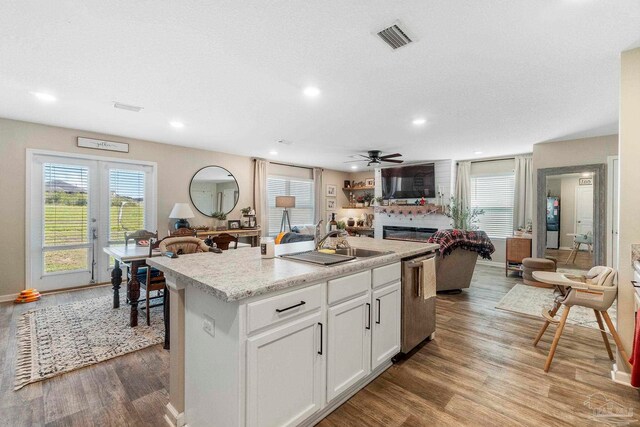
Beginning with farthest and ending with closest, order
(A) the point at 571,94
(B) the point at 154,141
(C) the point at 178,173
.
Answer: (C) the point at 178,173
(B) the point at 154,141
(A) the point at 571,94

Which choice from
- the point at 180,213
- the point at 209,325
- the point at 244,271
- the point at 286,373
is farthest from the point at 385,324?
the point at 180,213

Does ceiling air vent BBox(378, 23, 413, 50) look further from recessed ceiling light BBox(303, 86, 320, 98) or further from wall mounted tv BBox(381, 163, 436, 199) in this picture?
wall mounted tv BBox(381, 163, 436, 199)

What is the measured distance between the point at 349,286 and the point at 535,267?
15.2 feet

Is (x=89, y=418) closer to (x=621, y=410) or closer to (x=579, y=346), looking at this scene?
(x=621, y=410)

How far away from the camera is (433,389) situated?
2131 millimetres

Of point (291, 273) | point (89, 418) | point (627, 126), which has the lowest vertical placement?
point (89, 418)

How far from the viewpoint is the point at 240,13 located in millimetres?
1850

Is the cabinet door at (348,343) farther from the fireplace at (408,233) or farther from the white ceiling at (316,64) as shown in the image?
the fireplace at (408,233)

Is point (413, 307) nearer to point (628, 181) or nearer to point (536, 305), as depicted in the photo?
point (628, 181)

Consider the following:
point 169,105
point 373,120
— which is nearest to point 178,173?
point 169,105

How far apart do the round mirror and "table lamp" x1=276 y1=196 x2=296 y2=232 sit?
42.0 inches

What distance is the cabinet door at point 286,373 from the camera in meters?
1.40

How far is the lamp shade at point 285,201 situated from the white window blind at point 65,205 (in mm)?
3656

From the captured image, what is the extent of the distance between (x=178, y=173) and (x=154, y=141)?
0.69 m
